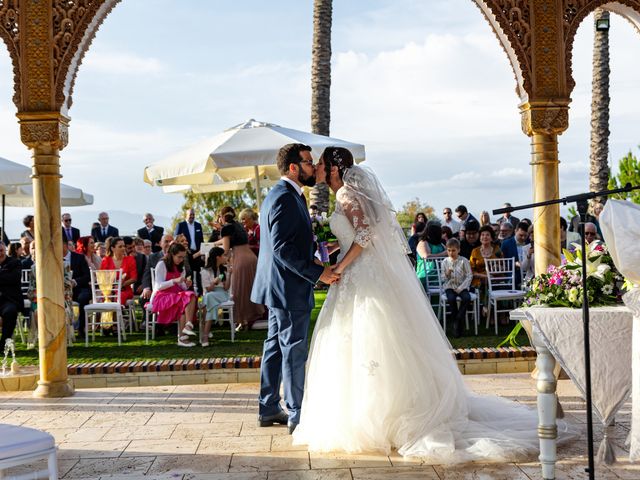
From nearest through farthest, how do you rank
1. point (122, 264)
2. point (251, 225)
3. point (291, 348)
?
point (291, 348) → point (122, 264) → point (251, 225)

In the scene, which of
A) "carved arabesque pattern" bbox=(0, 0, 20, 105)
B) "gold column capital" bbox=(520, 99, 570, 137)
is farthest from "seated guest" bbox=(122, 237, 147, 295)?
"gold column capital" bbox=(520, 99, 570, 137)

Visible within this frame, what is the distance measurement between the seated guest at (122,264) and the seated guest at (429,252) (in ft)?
12.7

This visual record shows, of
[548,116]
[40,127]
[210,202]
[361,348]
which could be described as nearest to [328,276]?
[361,348]

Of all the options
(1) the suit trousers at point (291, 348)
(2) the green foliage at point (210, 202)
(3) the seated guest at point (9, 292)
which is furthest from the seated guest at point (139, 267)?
(2) the green foliage at point (210, 202)

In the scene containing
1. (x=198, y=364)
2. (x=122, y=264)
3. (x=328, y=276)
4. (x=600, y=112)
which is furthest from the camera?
(x=600, y=112)

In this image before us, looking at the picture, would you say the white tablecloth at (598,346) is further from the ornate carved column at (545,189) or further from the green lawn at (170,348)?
the green lawn at (170,348)

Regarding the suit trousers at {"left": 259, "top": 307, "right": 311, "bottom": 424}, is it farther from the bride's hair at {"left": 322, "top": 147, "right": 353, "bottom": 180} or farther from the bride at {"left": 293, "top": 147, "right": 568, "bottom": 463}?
the bride's hair at {"left": 322, "top": 147, "right": 353, "bottom": 180}

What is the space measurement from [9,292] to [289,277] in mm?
5617

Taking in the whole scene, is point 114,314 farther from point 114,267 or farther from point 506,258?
point 506,258

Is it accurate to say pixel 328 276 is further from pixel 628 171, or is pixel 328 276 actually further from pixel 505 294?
pixel 628 171

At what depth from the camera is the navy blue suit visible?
230 inches

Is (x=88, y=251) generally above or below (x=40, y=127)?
below

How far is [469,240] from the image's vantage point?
38.6ft

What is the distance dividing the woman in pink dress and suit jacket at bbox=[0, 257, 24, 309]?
5.39ft
